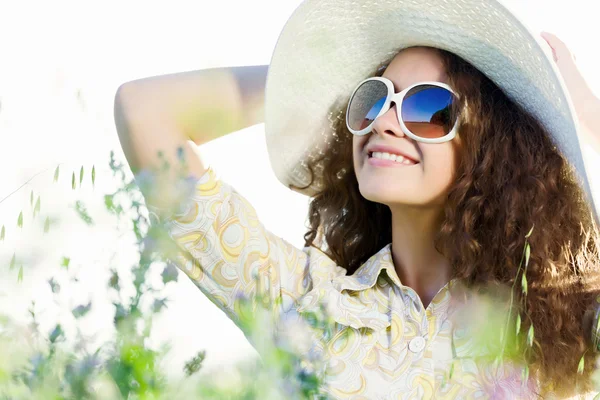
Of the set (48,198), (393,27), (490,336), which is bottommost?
(393,27)

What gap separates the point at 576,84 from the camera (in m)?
2.03

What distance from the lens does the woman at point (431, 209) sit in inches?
71.9

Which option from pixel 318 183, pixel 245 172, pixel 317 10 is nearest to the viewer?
pixel 245 172

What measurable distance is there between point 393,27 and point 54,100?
1319 mm

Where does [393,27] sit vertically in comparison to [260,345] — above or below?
below

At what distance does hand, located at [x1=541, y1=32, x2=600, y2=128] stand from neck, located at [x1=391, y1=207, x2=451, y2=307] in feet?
1.59

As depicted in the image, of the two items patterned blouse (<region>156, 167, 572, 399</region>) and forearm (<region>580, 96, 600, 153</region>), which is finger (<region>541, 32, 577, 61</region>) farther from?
patterned blouse (<region>156, 167, 572, 399</region>)

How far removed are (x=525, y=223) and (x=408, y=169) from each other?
35 centimetres

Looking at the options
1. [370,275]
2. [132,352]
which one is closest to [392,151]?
[370,275]

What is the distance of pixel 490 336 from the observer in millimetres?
668

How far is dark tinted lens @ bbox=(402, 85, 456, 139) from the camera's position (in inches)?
73.5

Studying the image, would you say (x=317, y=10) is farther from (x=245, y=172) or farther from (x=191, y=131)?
(x=245, y=172)

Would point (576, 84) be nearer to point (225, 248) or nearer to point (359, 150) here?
point (359, 150)

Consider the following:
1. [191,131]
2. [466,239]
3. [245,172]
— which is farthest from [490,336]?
[191,131]
